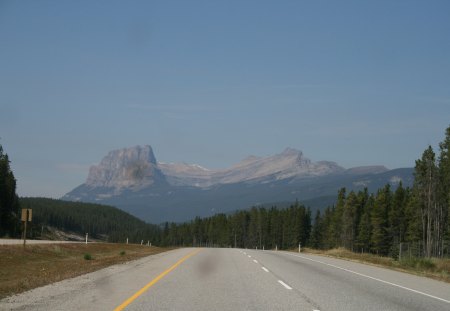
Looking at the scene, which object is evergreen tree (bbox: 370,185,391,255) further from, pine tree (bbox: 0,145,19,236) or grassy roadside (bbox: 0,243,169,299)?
grassy roadside (bbox: 0,243,169,299)

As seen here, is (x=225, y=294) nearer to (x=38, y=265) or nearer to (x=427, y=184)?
(x=38, y=265)

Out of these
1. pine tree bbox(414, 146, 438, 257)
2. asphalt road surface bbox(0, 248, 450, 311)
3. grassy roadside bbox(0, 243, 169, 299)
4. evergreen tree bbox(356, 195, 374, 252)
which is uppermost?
pine tree bbox(414, 146, 438, 257)

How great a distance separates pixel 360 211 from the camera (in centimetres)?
12050

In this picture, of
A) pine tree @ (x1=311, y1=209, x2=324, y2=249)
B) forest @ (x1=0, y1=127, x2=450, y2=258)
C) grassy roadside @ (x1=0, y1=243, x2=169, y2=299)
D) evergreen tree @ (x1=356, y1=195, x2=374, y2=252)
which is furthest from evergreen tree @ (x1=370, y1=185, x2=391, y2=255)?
grassy roadside @ (x1=0, y1=243, x2=169, y2=299)

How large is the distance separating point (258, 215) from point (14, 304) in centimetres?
15791

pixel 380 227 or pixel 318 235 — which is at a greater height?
pixel 380 227

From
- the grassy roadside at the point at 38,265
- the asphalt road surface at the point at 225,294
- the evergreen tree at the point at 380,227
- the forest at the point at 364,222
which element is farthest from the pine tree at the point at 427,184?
the asphalt road surface at the point at 225,294

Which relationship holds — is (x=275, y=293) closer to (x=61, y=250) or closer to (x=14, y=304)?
(x=14, y=304)

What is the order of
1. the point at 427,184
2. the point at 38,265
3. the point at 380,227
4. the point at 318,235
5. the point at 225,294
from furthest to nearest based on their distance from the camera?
the point at 318,235
the point at 380,227
the point at 427,184
the point at 38,265
the point at 225,294

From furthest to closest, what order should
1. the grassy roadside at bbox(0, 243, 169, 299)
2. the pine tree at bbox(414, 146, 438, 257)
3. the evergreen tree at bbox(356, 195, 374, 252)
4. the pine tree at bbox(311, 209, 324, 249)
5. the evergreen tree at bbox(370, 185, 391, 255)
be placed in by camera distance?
the pine tree at bbox(311, 209, 324, 249), the evergreen tree at bbox(356, 195, 374, 252), the evergreen tree at bbox(370, 185, 391, 255), the pine tree at bbox(414, 146, 438, 257), the grassy roadside at bbox(0, 243, 169, 299)

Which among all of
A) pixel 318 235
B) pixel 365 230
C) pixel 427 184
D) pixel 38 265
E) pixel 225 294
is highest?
pixel 427 184

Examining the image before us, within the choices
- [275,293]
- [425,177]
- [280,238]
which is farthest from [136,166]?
[280,238]

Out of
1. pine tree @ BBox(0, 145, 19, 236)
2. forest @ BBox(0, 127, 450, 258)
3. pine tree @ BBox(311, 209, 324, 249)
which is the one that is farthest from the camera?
pine tree @ BBox(311, 209, 324, 249)

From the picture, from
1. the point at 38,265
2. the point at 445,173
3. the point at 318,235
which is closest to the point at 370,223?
the point at 445,173
